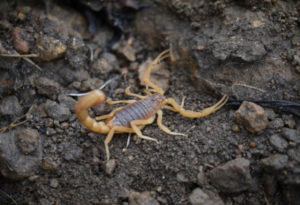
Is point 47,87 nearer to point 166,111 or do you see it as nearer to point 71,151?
point 71,151

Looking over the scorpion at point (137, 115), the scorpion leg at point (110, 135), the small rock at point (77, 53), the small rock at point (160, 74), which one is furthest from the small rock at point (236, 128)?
the small rock at point (77, 53)

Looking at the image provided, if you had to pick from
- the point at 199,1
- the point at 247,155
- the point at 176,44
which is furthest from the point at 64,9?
the point at 247,155

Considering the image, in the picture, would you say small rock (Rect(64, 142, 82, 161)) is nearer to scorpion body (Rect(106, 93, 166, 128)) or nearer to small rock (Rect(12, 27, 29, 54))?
scorpion body (Rect(106, 93, 166, 128))

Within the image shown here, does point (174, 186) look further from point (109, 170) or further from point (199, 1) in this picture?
point (199, 1)

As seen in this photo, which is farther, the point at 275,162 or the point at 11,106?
the point at 11,106

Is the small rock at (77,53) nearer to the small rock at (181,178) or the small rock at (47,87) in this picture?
the small rock at (47,87)

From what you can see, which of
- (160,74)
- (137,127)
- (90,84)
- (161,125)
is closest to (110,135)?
(137,127)
